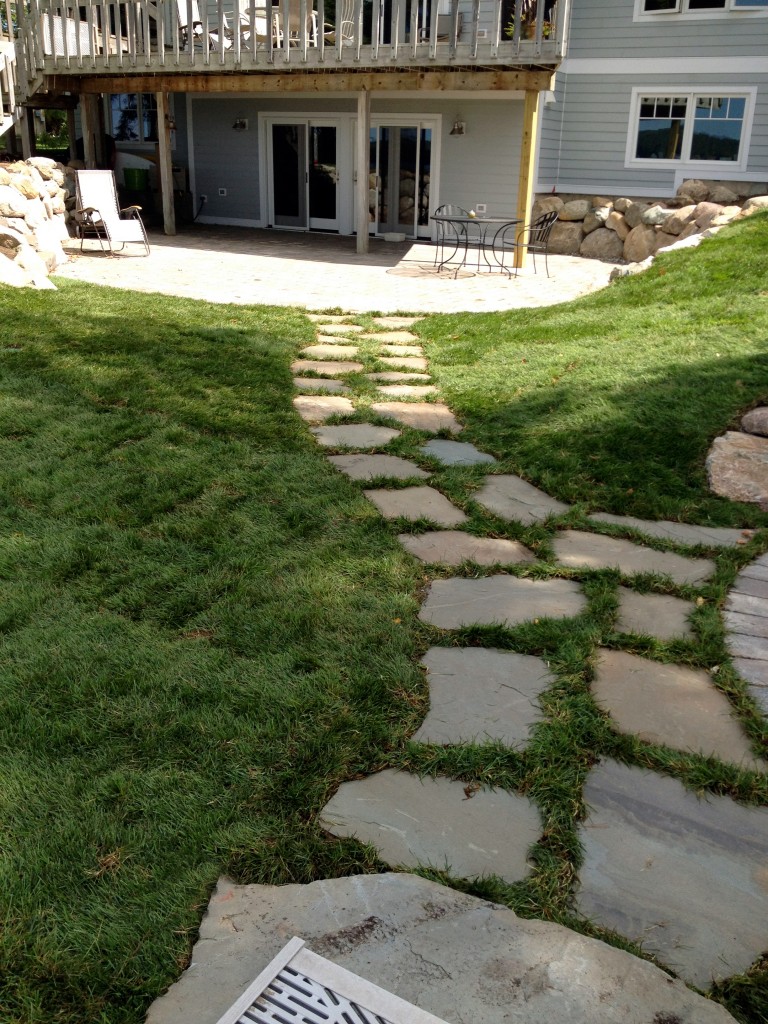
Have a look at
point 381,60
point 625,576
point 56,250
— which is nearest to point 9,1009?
point 625,576

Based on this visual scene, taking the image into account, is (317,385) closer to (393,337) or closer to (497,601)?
(393,337)

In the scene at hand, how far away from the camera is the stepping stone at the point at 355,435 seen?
4.44 meters

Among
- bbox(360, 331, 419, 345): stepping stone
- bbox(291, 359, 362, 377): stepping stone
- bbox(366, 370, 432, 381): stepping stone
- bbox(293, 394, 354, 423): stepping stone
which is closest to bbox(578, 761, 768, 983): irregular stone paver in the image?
bbox(293, 394, 354, 423): stepping stone

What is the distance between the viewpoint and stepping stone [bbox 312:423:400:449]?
444 centimetres

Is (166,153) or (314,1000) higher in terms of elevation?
(166,153)

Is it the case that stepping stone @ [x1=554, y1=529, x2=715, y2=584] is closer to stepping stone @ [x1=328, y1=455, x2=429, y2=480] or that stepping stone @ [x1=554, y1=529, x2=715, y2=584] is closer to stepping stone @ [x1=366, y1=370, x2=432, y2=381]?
stepping stone @ [x1=328, y1=455, x2=429, y2=480]

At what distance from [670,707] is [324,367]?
13.5 ft

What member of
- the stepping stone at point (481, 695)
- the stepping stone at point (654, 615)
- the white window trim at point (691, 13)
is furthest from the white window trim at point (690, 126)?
the stepping stone at point (481, 695)

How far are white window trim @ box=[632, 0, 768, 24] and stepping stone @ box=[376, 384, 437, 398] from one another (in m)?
12.0

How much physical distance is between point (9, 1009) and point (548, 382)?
4.50 meters

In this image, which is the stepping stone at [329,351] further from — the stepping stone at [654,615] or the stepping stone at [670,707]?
the stepping stone at [670,707]

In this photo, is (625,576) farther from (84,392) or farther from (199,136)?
(199,136)

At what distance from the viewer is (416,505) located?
12.0 ft

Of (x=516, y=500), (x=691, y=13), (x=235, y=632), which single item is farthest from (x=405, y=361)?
(x=691, y=13)
